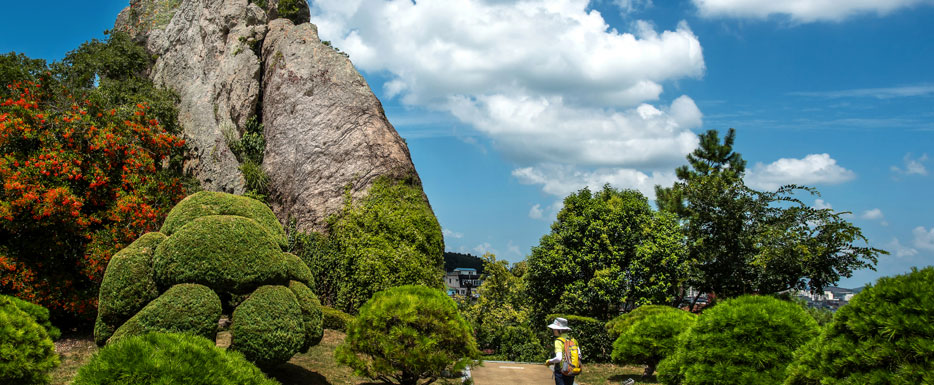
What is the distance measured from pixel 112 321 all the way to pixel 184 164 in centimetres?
1280

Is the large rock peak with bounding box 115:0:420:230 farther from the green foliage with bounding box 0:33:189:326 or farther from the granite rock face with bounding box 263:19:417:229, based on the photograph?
the green foliage with bounding box 0:33:189:326

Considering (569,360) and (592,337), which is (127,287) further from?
(592,337)

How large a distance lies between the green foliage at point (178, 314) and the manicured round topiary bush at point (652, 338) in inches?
337

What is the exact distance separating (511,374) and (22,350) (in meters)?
9.73

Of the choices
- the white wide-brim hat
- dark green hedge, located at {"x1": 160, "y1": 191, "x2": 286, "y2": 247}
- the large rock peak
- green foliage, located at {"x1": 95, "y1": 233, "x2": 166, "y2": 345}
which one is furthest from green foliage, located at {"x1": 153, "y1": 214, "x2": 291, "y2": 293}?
the large rock peak

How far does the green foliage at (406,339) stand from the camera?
913 cm

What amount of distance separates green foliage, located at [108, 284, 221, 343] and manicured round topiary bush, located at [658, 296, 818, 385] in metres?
6.74

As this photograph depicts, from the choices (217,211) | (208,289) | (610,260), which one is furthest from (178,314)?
(610,260)

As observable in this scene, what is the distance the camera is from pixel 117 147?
13883 millimetres

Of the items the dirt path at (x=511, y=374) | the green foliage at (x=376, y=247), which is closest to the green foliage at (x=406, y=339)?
the dirt path at (x=511, y=374)

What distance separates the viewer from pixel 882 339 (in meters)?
4.16

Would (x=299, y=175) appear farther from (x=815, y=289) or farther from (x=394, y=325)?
(x=815, y=289)

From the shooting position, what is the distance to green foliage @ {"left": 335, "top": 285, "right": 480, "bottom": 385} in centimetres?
913

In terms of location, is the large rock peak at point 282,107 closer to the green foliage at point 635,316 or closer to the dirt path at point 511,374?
the dirt path at point 511,374
